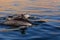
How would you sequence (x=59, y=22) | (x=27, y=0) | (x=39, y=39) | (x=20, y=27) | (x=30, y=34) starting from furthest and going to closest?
(x=27, y=0) < (x=59, y=22) < (x=20, y=27) < (x=30, y=34) < (x=39, y=39)

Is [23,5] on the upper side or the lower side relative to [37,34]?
upper

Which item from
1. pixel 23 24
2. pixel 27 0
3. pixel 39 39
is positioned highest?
pixel 27 0

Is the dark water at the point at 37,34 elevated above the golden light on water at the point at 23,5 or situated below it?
below

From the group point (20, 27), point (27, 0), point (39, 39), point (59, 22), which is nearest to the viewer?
point (39, 39)

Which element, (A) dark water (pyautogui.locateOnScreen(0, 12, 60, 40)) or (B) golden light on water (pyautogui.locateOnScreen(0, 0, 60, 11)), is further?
(B) golden light on water (pyautogui.locateOnScreen(0, 0, 60, 11))

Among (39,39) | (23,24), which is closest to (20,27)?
(23,24)

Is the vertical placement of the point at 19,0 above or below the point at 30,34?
above

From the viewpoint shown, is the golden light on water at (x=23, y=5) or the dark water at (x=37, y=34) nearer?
the dark water at (x=37, y=34)

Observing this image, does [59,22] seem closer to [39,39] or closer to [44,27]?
[44,27]

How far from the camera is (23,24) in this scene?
402 inches

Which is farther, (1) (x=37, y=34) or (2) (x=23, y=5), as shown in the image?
(2) (x=23, y=5)

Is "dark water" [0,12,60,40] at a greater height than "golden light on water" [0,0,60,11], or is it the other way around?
"golden light on water" [0,0,60,11]

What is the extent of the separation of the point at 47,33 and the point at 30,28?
1.10 meters

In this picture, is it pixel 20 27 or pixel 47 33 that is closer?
pixel 47 33
